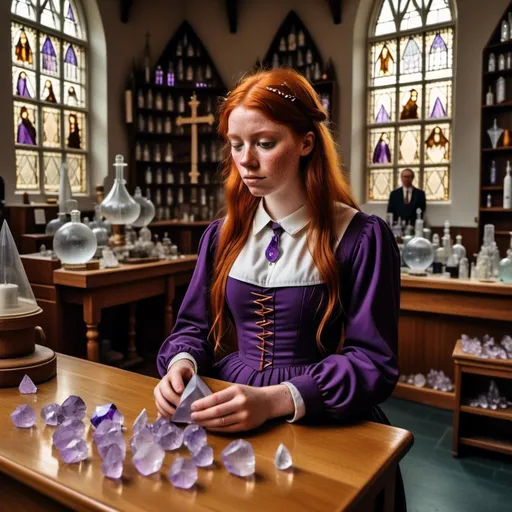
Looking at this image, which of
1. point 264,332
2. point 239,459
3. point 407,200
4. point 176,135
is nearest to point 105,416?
point 239,459

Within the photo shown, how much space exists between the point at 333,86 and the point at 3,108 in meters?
4.21

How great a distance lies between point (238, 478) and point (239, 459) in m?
0.03

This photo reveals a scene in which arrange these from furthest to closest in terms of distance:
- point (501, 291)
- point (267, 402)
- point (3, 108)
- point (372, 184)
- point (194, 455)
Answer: point (372, 184), point (3, 108), point (501, 291), point (267, 402), point (194, 455)

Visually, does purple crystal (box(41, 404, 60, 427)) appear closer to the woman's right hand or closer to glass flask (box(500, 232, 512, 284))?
the woman's right hand

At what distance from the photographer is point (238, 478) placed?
0.83 meters

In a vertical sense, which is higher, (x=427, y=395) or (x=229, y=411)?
(x=229, y=411)

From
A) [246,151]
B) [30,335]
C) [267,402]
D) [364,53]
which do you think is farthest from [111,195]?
[364,53]

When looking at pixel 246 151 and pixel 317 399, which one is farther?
pixel 246 151

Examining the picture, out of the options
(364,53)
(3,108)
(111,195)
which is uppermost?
(364,53)

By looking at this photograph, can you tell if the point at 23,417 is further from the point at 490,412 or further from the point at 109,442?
the point at 490,412

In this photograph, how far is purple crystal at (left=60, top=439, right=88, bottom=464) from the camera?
0.88 meters

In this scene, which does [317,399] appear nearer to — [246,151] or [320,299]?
[320,299]

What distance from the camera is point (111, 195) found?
3496 mm

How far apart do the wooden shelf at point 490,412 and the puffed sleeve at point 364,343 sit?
77.6 inches
